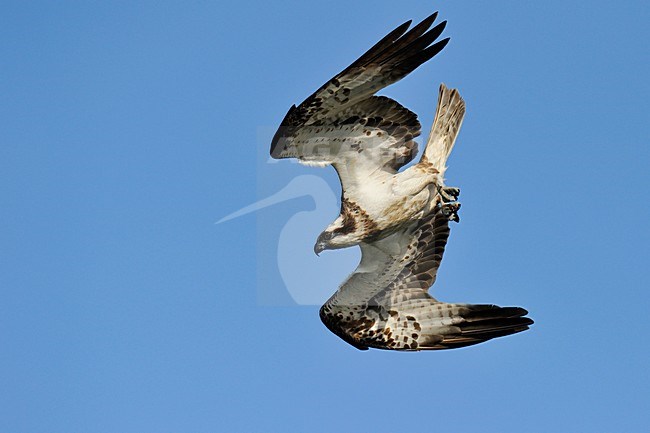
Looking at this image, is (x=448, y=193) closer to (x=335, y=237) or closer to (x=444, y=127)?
(x=444, y=127)

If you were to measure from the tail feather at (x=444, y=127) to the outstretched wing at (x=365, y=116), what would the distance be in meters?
0.30

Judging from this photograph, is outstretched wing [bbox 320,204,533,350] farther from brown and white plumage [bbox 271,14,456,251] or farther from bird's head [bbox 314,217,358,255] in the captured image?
bird's head [bbox 314,217,358,255]

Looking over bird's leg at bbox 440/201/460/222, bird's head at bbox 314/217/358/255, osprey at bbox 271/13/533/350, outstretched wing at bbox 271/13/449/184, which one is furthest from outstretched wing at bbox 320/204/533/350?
outstretched wing at bbox 271/13/449/184

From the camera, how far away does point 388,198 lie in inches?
480

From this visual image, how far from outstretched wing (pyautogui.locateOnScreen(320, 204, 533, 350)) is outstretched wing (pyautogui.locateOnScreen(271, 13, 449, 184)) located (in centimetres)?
Answer: 124

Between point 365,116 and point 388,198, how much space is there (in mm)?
1120

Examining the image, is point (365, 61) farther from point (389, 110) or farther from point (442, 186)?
point (442, 186)

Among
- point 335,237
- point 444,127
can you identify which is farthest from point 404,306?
point 444,127

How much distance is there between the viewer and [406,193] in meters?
12.2

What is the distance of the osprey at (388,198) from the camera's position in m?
11.3

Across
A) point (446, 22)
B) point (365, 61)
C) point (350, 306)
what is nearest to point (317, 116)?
point (365, 61)

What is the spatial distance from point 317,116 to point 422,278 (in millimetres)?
3099

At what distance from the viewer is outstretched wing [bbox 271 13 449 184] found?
11.1 m

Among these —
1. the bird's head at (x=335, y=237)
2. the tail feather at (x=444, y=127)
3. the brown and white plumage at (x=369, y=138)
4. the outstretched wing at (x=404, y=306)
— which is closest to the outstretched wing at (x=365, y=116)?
the brown and white plumage at (x=369, y=138)
